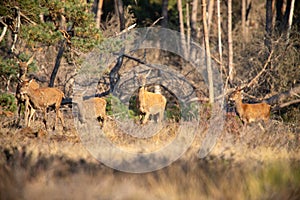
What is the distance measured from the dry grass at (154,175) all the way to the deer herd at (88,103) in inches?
117

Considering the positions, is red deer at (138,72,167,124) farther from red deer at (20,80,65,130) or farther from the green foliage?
the green foliage

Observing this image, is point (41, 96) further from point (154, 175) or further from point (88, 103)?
point (154, 175)

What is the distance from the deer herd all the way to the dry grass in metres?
2.98

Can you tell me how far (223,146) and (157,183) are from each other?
3.06 m

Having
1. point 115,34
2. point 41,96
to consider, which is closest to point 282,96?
point 115,34

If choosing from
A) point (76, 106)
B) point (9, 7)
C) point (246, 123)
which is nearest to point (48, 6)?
point (9, 7)

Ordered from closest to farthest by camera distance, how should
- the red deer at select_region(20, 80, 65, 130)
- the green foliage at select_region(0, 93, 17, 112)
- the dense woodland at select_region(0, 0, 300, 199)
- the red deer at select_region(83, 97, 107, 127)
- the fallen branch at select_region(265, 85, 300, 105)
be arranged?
1. the dense woodland at select_region(0, 0, 300, 199)
2. the red deer at select_region(20, 80, 65, 130)
3. the green foliage at select_region(0, 93, 17, 112)
4. the red deer at select_region(83, 97, 107, 127)
5. the fallen branch at select_region(265, 85, 300, 105)

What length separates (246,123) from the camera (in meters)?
15.9

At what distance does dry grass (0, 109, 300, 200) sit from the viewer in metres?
8.70

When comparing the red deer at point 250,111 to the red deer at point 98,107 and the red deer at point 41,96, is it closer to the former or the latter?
the red deer at point 98,107

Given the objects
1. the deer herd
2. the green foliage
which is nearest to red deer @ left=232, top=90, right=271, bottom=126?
the deer herd

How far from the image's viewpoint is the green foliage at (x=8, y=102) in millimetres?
15511

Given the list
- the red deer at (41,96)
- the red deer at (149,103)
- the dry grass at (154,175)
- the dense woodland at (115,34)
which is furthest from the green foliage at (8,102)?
the dry grass at (154,175)

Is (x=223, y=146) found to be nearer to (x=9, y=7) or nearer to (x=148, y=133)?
(x=148, y=133)
